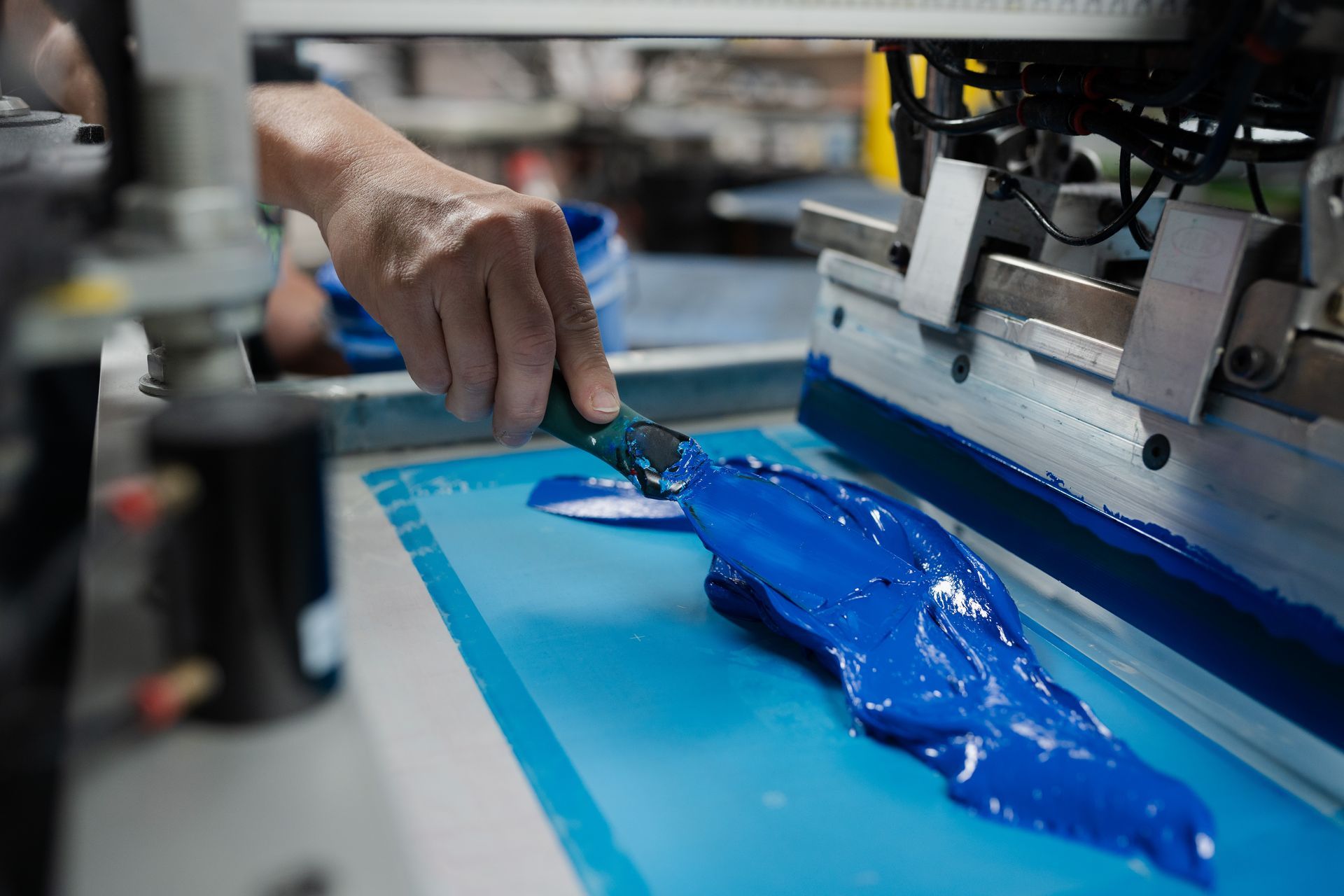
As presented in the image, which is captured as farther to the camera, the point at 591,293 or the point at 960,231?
the point at 591,293

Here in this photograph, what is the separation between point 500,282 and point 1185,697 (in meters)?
0.70

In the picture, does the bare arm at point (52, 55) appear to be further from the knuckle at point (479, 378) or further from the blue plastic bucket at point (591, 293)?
the knuckle at point (479, 378)

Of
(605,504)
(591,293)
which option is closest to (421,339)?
(605,504)

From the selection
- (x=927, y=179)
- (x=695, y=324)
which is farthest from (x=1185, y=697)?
(x=695, y=324)

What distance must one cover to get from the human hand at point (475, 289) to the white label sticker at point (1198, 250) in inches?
19.7

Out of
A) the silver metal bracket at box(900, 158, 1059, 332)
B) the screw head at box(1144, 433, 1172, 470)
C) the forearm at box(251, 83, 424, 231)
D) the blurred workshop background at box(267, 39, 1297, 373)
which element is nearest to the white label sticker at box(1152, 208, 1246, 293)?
the screw head at box(1144, 433, 1172, 470)

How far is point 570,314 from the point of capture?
1032 mm

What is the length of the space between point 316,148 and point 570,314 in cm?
A: 37

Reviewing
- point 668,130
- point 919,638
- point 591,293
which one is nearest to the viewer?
point 919,638

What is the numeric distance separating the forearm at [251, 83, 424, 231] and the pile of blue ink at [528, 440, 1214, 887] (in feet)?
1.30

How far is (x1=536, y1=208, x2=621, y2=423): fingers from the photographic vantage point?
102 cm

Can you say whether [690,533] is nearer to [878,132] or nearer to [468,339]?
[468,339]

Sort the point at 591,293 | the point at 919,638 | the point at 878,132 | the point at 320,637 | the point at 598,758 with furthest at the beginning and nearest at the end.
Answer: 1. the point at 878,132
2. the point at 591,293
3. the point at 919,638
4. the point at 598,758
5. the point at 320,637

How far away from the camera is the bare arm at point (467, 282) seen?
980 mm
